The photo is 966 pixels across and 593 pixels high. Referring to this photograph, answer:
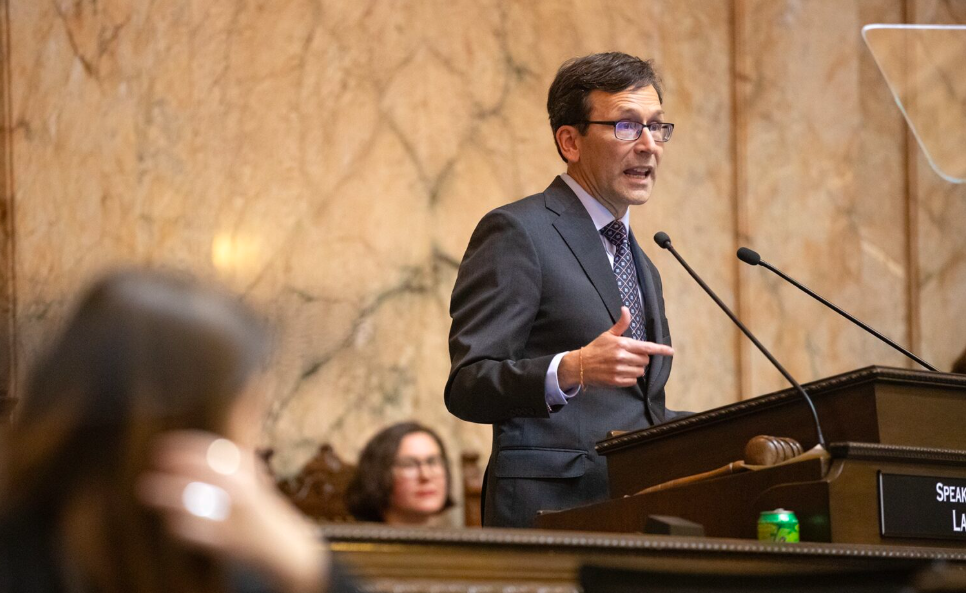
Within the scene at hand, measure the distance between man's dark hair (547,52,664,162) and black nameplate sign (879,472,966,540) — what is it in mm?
1529

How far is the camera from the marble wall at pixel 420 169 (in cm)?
557

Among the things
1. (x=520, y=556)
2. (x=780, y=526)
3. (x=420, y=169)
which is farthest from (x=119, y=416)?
(x=420, y=169)

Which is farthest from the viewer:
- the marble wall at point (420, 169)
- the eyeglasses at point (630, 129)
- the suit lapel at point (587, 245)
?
the marble wall at point (420, 169)

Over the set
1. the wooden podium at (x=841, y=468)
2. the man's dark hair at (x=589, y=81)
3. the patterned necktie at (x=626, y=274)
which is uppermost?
the man's dark hair at (x=589, y=81)

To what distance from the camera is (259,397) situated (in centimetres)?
127

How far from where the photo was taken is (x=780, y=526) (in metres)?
2.45

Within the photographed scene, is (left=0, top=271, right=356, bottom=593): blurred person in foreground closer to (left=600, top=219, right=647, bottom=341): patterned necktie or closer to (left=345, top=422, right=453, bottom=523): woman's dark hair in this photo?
(left=600, top=219, right=647, bottom=341): patterned necktie

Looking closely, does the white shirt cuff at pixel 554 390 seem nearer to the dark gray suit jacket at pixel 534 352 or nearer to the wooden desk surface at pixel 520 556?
the dark gray suit jacket at pixel 534 352

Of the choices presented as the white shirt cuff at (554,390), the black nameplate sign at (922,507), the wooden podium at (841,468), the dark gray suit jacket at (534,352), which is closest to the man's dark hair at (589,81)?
the dark gray suit jacket at (534,352)

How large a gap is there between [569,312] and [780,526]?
3.54 feet

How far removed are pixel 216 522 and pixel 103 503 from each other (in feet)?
0.35

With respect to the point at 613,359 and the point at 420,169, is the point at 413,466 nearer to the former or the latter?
the point at 420,169

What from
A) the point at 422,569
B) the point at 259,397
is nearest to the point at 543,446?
the point at 422,569

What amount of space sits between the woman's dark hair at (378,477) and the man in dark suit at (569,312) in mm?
1669
